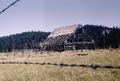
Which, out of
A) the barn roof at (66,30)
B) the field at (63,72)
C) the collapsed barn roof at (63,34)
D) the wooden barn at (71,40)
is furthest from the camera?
the barn roof at (66,30)

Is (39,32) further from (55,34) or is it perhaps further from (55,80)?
(55,80)

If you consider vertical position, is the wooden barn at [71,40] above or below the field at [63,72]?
above

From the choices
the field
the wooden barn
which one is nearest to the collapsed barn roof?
the wooden barn

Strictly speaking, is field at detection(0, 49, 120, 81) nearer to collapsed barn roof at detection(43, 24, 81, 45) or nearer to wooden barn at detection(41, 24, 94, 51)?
wooden barn at detection(41, 24, 94, 51)

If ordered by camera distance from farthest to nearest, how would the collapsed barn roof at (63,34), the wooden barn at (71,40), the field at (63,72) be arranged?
the collapsed barn roof at (63,34) < the wooden barn at (71,40) < the field at (63,72)

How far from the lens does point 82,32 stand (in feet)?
191

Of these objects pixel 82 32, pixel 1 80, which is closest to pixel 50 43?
pixel 82 32

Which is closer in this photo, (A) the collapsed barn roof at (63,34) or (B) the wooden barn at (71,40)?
(B) the wooden barn at (71,40)

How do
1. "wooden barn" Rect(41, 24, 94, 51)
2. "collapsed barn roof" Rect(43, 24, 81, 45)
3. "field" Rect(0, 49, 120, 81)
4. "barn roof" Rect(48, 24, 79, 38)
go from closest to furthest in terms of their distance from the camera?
"field" Rect(0, 49, 120, 81) → "wooden barn" Rect(41, 24, 94, 51) → "collapsed barn roof" Rect(43, 24, 81, 45) → "barn roof" Rect(48, 24, 79, 38)

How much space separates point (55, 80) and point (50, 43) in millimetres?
50375

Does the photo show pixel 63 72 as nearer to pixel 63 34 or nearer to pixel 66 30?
pixel 63 34

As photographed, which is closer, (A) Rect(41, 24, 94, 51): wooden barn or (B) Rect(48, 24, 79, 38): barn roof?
(A) Rect(41, 24, 94, 51): wooden barn

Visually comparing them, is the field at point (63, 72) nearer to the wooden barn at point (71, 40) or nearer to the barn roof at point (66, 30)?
the wooden barn at point (71, 40)

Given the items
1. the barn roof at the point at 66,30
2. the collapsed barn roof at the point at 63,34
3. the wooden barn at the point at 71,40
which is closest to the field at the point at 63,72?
the wooden barn at the point at 71,40
